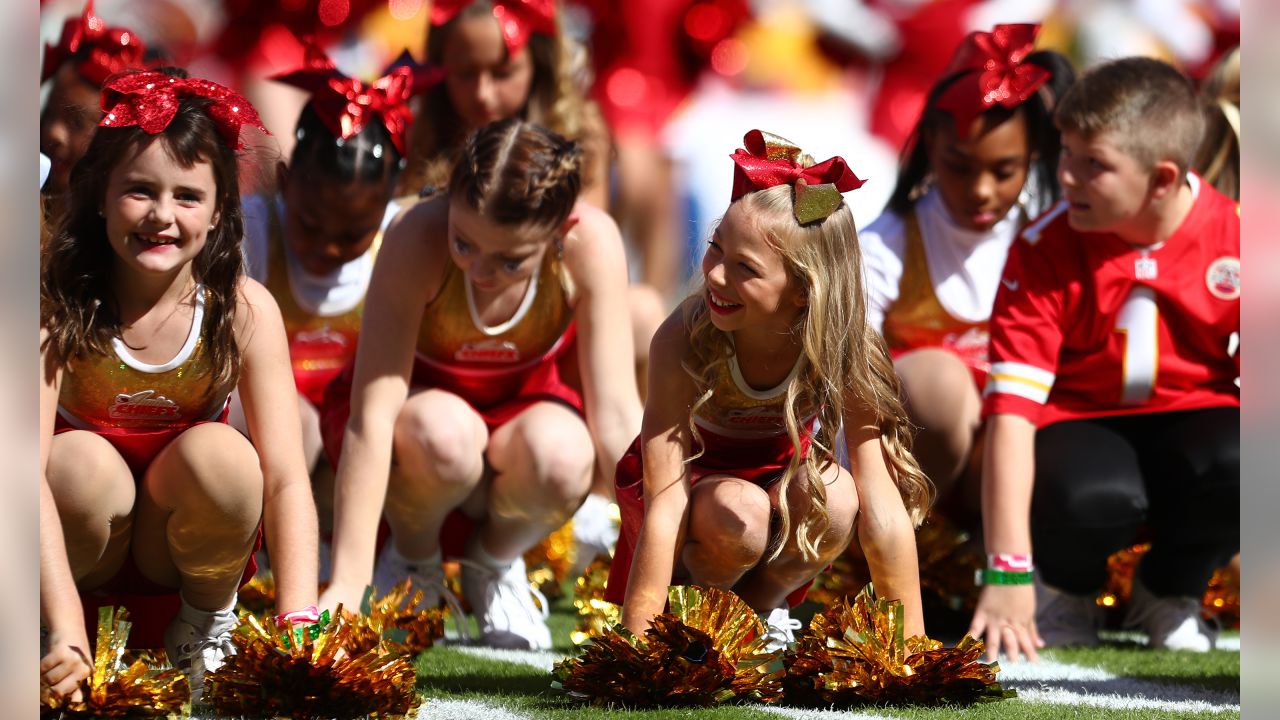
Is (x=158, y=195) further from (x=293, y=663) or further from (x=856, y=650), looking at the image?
(x=856, y=650)

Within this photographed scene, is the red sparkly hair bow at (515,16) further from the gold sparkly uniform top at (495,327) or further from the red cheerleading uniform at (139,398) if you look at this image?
the red cheerleading uniform at (139,398)

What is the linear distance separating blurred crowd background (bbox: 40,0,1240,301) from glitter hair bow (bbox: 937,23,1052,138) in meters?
0.63

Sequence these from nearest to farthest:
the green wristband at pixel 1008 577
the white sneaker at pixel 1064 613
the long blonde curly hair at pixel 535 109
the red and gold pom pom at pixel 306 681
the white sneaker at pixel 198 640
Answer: the red and gold pom pom at pixel 306 681, the white sneaker at pixel 198 640, the green wristband at pixel 1008 577, the white sneaker at pixel 1064 613, the long blonde curly hair at pixel 535 109

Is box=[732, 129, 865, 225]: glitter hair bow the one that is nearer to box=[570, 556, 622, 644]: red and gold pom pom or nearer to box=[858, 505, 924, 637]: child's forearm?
box=[858, 505, 924, 637]: child's forearm

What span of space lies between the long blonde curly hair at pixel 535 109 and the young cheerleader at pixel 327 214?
0.84 ft

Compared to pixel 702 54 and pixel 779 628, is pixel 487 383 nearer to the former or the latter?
pixel 779 628

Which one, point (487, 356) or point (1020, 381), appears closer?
point (1020, 381)

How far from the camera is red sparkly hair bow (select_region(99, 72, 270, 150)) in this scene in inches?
93.8

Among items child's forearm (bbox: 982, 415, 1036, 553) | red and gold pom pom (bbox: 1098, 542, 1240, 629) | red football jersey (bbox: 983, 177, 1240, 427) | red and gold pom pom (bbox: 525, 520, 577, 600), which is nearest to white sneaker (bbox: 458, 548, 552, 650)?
red and gold pom pom (bbox: 525, 520, 577, 600)

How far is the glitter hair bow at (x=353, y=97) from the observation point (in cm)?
339

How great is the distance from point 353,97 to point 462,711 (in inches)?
63.9

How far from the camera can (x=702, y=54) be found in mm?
6754

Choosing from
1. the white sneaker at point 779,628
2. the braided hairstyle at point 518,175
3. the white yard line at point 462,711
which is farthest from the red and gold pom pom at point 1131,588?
the white yard line at point 462,711

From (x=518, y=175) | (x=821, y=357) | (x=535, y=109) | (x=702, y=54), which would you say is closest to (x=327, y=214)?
(x=518, y=175)
